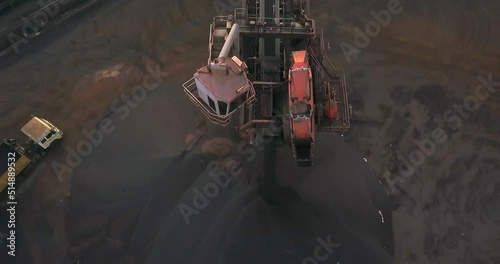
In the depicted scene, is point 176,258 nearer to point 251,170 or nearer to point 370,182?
point 251,170

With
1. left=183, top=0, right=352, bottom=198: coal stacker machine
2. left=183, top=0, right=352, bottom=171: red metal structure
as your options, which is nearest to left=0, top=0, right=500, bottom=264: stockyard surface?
left=183, top=0, right=352, bottom=198: coal stacker machine

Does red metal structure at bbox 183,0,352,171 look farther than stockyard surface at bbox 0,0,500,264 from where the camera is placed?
No

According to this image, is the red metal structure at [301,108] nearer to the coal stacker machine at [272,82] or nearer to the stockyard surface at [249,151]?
the coal stacker machine at [272,82]

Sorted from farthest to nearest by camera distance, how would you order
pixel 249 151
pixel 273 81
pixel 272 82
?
pixel 249 151 < pixel 273 81 < pixel 272 82

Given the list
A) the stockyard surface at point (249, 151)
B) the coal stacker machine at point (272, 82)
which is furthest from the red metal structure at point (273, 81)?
the stockyard surface at point (249, 151)

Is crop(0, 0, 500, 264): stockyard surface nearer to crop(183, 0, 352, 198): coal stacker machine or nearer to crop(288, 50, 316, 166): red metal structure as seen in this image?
crop(183, 0, 352, 198): coal stacker machine

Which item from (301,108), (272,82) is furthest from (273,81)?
(301,108)

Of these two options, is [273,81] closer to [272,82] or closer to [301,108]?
[272,82]

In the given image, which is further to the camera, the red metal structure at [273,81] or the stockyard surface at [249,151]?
the stockyard surface at [249,151]
